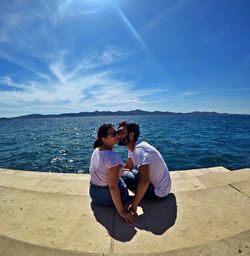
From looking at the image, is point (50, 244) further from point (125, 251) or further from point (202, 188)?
point (202, 188)

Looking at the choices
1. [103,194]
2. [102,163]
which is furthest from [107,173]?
[103,194]

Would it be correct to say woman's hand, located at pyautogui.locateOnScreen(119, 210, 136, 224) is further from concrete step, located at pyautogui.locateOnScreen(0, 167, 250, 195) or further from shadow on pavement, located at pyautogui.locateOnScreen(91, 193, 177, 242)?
concrete step, located at pyautogui.locateOnScreen(0, 167, 250, 195)

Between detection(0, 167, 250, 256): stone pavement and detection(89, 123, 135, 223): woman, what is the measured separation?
0.18 m

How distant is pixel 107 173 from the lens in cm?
342

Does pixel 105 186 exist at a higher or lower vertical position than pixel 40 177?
higher

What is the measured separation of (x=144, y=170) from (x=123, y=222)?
84 cm

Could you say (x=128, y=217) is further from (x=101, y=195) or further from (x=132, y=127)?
(x=132, y=127)

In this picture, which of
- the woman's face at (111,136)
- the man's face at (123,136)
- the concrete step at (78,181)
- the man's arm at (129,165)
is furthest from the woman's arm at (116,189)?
the man's arm at (129,165)

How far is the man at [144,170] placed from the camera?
3.41 m

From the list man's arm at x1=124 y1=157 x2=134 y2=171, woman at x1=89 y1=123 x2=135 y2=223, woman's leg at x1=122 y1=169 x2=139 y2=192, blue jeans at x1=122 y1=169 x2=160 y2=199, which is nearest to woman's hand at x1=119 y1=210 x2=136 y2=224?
woman at x1=89 y1=123 x2=135 y2=223

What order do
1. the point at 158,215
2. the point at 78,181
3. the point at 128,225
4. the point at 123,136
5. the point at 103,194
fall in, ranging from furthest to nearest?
the point at 78,181 < the point at 123,136 < the point at 103,194 < the point at 158,215 < the point at 128,225

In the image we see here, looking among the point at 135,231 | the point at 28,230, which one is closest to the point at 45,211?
the point at 28,230

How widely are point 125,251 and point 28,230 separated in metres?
1.44

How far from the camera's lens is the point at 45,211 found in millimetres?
3535
